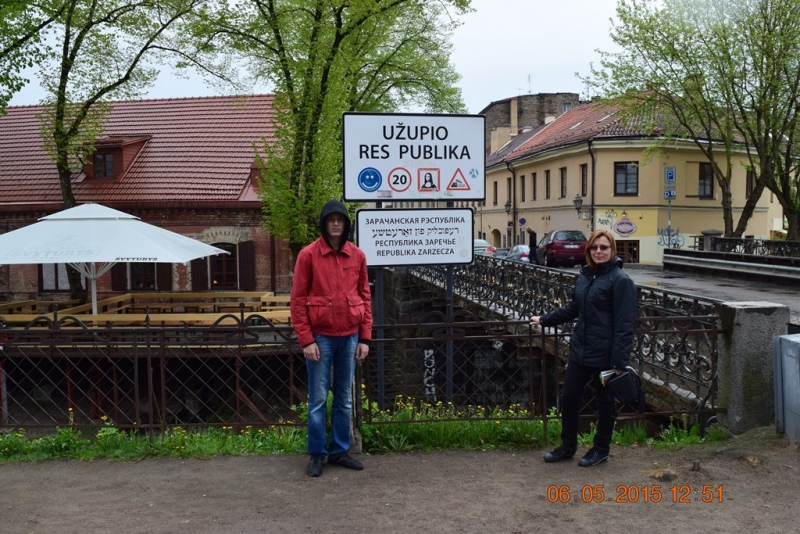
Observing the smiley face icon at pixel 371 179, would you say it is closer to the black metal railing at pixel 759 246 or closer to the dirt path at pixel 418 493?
the dirt path at pixel 418 493

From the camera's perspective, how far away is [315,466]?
496 centimetres

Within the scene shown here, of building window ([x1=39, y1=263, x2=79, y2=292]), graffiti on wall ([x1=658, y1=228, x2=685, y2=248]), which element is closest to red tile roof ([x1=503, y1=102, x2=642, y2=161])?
graffiti on wall ([x1=658, y1=228, x2=685, y2=248])

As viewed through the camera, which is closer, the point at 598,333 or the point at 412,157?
the point at 598,333

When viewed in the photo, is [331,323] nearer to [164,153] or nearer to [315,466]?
[315,466]

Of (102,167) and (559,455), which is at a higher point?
(102,167)

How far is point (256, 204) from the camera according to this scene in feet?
76.8

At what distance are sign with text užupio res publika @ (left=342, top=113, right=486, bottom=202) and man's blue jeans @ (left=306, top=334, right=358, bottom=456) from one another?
1.93 metres

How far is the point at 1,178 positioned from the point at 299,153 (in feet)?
46.0

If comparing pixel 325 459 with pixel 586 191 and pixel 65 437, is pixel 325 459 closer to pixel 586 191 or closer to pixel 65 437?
pixel 65 437

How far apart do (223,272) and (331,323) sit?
19912 millimetres

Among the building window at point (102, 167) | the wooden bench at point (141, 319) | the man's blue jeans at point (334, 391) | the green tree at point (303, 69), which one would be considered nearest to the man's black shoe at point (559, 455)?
the man's blue jeans at point (334, 391)

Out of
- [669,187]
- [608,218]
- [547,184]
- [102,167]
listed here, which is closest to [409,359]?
[102,167]

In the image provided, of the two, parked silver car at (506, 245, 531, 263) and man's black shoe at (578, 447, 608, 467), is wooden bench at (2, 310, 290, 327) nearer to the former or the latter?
man's black shoe at (578, 447, 608, 467)
